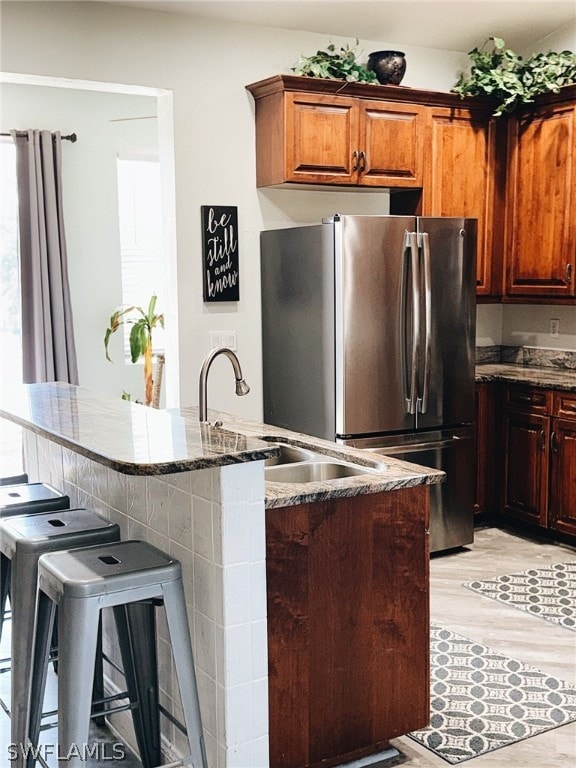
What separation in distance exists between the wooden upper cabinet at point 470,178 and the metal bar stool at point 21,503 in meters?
2.84

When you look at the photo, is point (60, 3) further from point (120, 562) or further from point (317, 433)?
point (120, 562)

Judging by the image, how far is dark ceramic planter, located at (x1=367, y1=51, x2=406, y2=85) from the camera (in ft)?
15.3

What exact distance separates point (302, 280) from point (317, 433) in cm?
77

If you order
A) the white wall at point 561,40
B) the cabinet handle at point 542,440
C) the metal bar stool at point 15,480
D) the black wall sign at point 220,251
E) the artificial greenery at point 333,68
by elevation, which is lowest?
the cabinet handle at point 542,440

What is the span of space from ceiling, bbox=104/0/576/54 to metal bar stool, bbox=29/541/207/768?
301 cm

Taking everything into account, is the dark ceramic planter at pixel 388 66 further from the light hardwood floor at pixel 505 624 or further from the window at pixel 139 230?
the light hardwood floor at pixel 505 624

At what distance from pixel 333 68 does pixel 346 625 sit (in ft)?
9.94

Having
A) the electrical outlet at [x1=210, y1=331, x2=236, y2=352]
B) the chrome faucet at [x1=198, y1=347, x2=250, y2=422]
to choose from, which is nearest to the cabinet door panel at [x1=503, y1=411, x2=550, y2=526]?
the electrical outlet at [x1=210, y1=331, x2=236, y2=352]

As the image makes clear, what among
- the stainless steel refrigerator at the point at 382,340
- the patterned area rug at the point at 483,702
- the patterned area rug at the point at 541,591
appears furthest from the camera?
the stainless steel refrigerator at the point at 382,340

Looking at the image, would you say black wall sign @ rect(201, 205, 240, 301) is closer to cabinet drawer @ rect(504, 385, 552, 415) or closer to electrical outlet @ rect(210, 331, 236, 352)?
electrical outlet @ rect(210, 331, 236, 352)

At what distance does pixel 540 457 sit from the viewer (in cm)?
481

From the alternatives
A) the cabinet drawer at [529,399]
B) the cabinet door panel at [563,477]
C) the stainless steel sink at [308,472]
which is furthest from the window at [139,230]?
the stainless steel sink at [308,472]

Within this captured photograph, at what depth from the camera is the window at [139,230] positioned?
618 centimetres

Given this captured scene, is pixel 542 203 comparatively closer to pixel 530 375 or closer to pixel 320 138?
pixel 530 375
